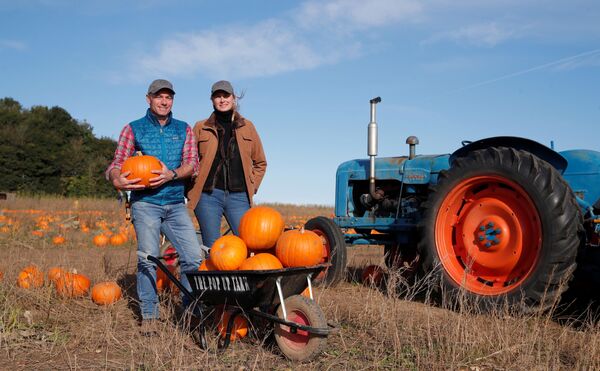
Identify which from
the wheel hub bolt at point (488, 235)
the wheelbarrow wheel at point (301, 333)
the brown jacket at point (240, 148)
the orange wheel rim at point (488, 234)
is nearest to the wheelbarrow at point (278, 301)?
the wheelbarrow wheel at point (301, 333)

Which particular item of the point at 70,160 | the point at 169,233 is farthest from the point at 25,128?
the point at 169,233

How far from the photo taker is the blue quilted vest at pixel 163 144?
4602mm

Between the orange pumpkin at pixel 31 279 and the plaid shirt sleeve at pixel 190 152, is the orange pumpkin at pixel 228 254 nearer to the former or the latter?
the plaid shirt sleeve at pixel 190 152

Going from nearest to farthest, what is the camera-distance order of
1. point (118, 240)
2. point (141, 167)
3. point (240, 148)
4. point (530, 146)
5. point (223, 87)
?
point (141, 167) → point (223, 87) → point (240, 148) → point (530, 146) → point (118, 240)

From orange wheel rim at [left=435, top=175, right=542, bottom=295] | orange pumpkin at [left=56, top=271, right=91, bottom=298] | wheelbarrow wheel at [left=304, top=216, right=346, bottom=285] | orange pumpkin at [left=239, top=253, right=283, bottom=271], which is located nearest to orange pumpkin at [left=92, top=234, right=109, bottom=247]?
orange pumpkin at [left=56, top=271, right=91, bottom=298]

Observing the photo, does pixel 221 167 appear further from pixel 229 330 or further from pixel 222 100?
pixel 229 330

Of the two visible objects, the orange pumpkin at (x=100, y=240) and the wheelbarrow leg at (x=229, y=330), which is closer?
the wheelbarrow leg at (x=229, y=330)

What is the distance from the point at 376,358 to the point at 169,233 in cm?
209

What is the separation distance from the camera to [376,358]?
11.5 ft

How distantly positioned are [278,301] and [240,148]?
5.90 ft

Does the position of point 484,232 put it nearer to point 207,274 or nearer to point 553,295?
point 553,295

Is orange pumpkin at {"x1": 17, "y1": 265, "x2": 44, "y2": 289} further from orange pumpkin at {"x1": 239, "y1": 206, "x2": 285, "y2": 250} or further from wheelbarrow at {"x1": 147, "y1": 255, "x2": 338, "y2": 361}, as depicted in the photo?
orange pumpkin at {"x1": 239, "y1": 206, "x2": 285, "y2": 250}

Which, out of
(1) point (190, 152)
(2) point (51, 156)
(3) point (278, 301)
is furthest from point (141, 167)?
(2) point (51, 156)

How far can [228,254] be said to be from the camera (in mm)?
3869
